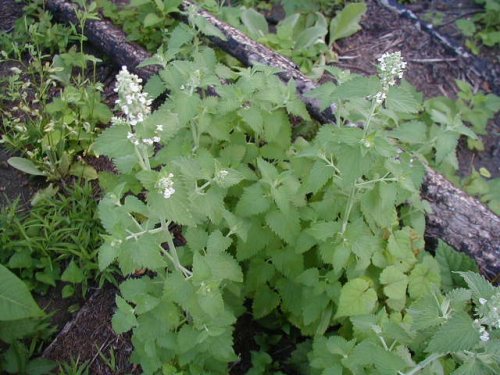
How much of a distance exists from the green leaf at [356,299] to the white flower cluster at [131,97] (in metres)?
1.32

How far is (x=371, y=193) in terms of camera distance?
2365 mm

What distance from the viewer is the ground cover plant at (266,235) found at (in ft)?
6.09

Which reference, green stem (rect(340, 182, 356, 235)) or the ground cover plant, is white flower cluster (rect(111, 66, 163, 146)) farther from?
green stem (rect(340, 182, 356, 235))

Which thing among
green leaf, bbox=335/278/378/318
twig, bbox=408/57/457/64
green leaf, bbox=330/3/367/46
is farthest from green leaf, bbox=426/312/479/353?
twig, bbox=408/57/457/64

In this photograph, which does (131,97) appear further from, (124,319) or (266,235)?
(266,235)

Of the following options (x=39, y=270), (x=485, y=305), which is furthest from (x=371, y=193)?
(x=39, y=270)

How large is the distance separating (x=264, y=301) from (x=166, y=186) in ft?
4.15

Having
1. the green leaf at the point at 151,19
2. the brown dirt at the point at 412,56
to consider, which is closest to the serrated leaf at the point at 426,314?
the green leaf at the point at 151,19

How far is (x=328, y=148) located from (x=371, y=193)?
34 cm

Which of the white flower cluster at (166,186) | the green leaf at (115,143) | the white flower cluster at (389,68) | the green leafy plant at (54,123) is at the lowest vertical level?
the green leafy plant at (54,123)

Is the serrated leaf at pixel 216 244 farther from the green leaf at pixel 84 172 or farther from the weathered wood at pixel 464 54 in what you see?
the weathered wood at pixel 464 54

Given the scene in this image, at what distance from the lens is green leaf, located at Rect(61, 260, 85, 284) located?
9.44 feet

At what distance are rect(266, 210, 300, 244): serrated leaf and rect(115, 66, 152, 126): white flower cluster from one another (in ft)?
3.07

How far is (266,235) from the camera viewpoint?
2.56m
